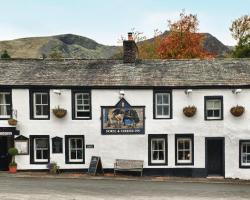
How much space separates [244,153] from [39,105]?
41.7ft

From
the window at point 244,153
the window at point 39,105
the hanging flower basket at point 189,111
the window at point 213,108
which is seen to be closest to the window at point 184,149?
the hanging flower basket at point 189,111

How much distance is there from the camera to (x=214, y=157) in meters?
26.4

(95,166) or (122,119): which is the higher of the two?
(122,119)

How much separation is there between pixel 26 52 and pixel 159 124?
139 m

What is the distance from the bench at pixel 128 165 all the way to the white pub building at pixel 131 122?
0.28 m

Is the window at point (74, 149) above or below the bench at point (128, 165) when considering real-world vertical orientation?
above

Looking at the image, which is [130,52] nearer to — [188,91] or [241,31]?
[188,91]

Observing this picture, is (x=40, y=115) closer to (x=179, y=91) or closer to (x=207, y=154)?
(x=179, y=91)

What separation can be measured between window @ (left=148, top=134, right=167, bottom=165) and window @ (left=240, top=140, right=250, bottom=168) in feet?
15.0

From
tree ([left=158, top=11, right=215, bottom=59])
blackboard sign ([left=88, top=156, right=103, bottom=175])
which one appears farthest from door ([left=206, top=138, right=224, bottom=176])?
tree ([left=158, top=11, right=215, bottom=59])

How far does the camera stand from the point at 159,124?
25906 mm

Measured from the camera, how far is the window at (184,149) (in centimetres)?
2603

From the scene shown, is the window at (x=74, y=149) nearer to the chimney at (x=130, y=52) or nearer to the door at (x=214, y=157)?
the chimney at (x=130, y=52)

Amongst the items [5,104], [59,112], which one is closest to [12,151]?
[5,104]
